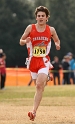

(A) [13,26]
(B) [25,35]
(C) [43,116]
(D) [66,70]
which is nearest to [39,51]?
(B) [25,35]

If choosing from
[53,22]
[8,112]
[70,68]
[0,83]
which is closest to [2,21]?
[53,22]

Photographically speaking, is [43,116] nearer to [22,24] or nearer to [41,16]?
[41,16]

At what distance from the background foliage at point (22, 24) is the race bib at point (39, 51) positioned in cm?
7262

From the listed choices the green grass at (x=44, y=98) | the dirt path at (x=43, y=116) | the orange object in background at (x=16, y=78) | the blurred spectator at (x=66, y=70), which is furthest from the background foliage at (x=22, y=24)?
the dirt path at (x=43, y=116)

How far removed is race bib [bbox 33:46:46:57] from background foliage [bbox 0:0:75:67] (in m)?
72.6

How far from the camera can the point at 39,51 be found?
10422mm

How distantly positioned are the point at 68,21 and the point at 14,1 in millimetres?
11016

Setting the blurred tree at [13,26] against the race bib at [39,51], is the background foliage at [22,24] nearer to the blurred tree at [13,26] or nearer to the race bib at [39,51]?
the blurred tree at [13,26]

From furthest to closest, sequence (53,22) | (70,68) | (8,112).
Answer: (53,22) → (70,68) → (8,112)

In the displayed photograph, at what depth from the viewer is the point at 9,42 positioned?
3415 inches

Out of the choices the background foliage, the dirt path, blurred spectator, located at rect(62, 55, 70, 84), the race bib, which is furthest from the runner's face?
the background foliage

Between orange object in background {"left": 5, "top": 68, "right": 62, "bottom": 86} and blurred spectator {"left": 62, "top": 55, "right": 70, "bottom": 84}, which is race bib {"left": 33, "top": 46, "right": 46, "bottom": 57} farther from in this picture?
Result: orange object in background {"left": 5, "top": 68, "right": 62, "bottom": 86}

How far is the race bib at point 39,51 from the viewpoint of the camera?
34.3 feet

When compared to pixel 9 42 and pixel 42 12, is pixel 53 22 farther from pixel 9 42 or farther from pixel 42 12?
pixel 42 12
